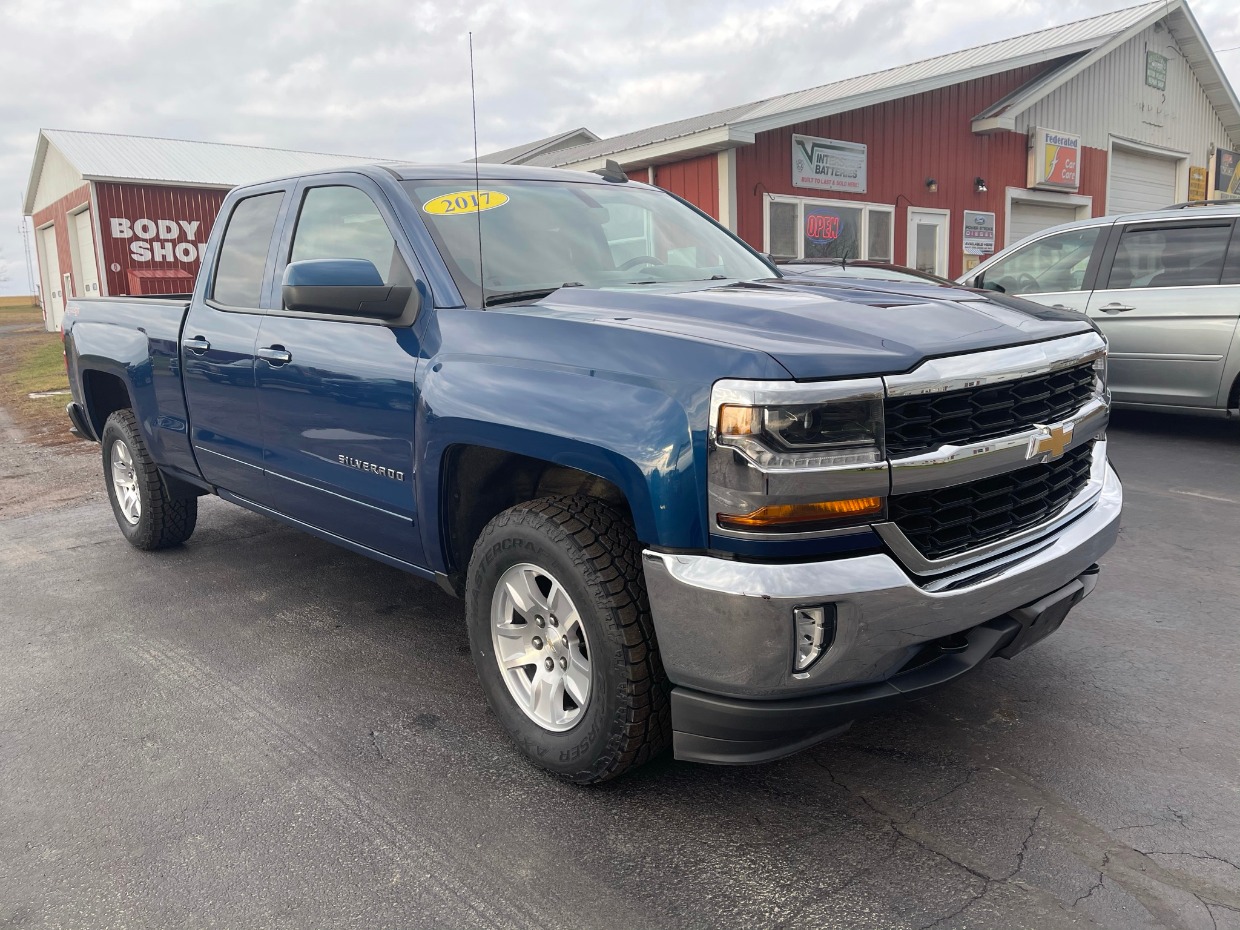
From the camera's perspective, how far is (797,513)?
230 cm

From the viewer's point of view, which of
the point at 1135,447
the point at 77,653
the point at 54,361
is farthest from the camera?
the point at 54,361

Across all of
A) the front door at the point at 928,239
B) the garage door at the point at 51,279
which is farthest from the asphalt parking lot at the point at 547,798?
the garage door at the point at 51,279

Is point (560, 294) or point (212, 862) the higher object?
point (560, 294)

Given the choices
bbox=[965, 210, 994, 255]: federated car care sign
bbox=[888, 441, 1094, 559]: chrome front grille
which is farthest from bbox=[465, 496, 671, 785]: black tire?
bbox=[965, 210, 994, 255]: federated car care sign

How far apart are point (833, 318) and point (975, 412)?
1.46ft

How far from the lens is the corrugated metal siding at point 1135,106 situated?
17261mm

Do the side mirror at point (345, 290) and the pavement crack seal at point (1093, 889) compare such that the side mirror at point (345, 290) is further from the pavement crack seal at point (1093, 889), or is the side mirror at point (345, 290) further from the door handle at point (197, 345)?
the pavement crack seal at point (1093, 889)

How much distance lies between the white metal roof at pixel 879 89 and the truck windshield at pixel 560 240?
825cm

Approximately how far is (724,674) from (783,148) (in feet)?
39.6

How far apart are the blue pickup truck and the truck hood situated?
0.04 feet

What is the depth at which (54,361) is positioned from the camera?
19266 mm

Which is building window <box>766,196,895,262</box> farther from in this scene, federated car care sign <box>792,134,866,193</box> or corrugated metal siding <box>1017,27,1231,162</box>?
corrugated metal siding <box>1017,27,1231,162</box>

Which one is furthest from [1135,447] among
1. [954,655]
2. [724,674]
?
[724,674]

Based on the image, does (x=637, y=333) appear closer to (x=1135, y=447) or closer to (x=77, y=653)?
(x=77, y=653)
